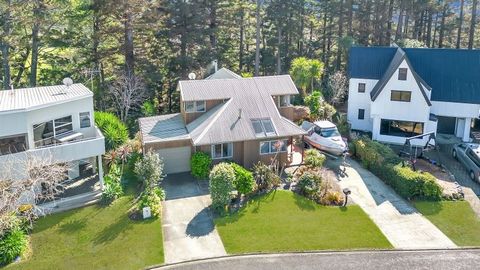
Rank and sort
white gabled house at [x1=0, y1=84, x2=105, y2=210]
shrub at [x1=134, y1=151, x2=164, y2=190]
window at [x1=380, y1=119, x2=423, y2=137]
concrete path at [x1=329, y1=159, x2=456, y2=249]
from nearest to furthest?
concrete path at [x1=329, y1=159, x2=456, y2=249], white gabled house at [x1=0, y1=84, x2=105, y2=210], shrub at [x1=134, y1=151, x2=164, y2=190], window at [x1=380, y1=119, x2=423, y2=137]

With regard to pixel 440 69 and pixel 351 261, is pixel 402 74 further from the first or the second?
pixel 351 261

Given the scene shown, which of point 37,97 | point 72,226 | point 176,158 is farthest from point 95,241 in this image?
point 37,97

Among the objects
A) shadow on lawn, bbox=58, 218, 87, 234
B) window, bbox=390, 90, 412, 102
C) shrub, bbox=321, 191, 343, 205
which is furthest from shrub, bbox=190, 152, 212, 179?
window, bbox=390, 90, 412, 102

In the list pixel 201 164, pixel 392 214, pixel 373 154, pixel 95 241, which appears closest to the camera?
pixel 95 241

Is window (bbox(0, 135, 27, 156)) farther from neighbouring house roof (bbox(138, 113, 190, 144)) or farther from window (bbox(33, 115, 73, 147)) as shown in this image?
neighbouring house roof (bbox(138, 113, 190, 144))

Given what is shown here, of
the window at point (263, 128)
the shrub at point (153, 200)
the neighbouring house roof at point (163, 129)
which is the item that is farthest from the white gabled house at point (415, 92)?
the shrub at point (153, 200)

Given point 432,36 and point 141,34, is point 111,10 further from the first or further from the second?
point 432,36
